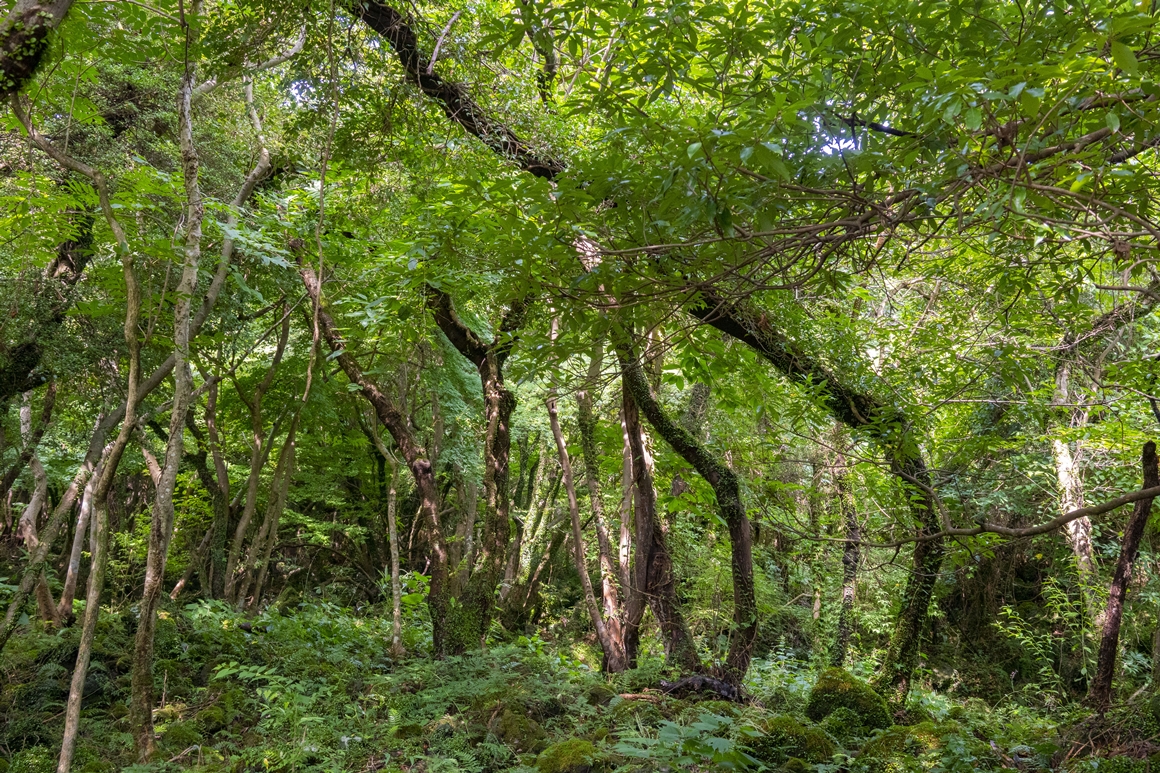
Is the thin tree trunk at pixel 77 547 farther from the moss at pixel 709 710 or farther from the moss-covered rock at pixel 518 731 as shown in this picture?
the moss at pixel 709 710

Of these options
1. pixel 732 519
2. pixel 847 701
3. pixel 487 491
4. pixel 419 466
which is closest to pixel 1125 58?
pixel 732 519

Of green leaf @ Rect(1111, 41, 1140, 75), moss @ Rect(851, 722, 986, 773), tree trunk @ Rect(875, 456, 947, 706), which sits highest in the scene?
green leaf @ Rect(1111, 41, 1140, 75)

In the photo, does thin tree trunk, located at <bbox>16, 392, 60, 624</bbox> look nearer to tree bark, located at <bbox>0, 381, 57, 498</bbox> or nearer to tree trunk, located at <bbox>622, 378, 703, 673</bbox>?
tree bark, located at <bbox>0, 381, 57, 498</bbox>

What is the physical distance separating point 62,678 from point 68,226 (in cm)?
438

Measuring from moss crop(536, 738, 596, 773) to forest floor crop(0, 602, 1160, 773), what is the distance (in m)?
0.01

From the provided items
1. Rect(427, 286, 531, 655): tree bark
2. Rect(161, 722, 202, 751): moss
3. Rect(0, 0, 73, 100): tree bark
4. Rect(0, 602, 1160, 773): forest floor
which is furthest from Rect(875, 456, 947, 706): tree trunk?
Rect(0, 0, 73, 100): tree bark

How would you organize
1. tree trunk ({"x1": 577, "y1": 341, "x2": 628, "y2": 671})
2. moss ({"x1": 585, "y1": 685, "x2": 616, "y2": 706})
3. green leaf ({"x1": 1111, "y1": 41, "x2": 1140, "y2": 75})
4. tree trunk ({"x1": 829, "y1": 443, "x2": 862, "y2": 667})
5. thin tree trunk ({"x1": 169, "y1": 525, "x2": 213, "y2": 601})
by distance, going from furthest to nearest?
tree trunk ({"x1": 829, "y1": 443, "x2": 862, "y2": 667}) < thin tree trunk ({"x1": 169, "y1": 525, "x2": 213, "y2": 601}) < tree trunk ({"x1": 577, "y1": 341, "x2": 628, "y2": 671}) < moss ({"x1": 585, "y1": 685, "x2": 616, "y2": 706}) < green leaf ({"x1": 1111, "y1": 41, "x2": 1140, "y2": 75})

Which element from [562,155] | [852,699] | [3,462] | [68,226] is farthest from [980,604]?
[3,462]

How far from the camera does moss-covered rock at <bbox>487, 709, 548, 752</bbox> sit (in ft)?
16.0

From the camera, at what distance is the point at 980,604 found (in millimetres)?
13234

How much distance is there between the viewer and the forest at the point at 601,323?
8.57ft

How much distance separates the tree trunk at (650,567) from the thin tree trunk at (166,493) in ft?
12.2

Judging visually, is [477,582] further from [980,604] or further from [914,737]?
[980,604]

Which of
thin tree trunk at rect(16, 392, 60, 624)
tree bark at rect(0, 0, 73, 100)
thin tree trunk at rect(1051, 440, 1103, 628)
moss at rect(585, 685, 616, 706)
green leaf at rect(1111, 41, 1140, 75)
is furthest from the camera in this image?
thin tree trunk at rect(1051, 440, 1103, 628)
